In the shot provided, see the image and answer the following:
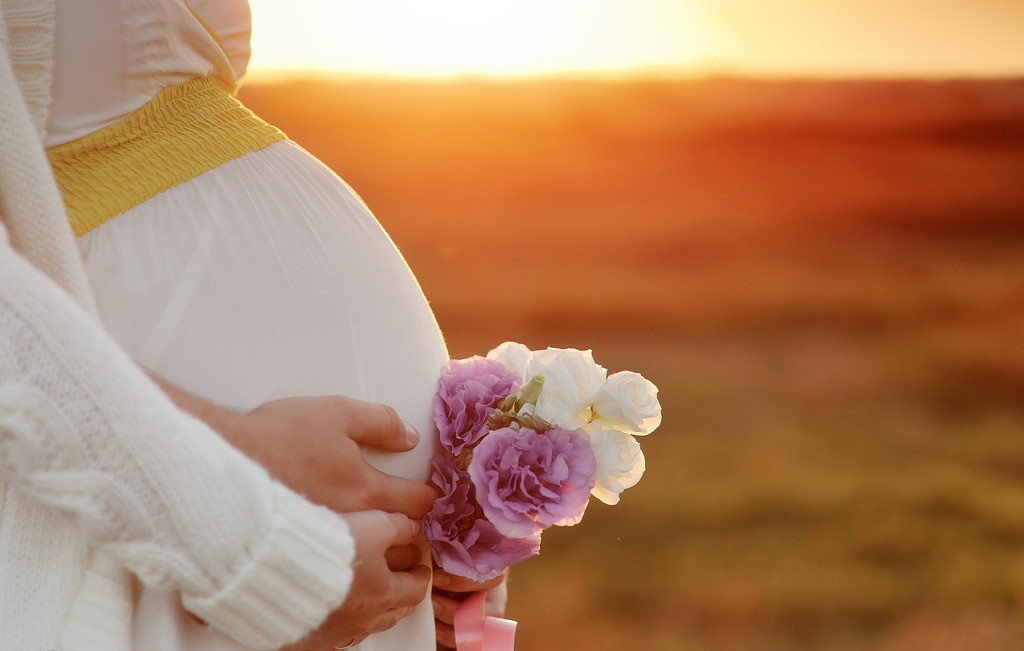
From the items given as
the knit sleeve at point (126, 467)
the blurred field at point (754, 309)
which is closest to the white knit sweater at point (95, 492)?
the knit sleeve at point (126, 467)

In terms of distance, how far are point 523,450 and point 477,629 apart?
1.08ft

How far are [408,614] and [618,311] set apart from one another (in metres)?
8.58

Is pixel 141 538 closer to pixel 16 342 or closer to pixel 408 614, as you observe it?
pixel 16 342

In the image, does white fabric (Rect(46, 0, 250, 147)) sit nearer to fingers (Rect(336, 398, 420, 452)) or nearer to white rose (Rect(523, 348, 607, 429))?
fingers (Rect(336, 398, 420, 452))

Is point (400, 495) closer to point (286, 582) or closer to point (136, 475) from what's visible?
point (286, 582)

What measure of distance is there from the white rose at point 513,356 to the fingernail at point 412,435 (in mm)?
192

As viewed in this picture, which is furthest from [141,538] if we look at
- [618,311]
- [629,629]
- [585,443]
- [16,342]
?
[618,311]

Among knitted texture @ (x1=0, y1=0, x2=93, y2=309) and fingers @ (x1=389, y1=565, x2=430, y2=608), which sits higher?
knitted texture @ (x1=0, y1=0, x2=93, y2=309)

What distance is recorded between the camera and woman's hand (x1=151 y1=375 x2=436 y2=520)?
2.93ft

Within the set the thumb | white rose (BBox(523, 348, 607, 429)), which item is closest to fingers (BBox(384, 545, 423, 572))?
the thumb

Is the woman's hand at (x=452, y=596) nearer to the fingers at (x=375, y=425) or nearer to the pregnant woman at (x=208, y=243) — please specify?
the pregnant woman at (x=208, y=243)

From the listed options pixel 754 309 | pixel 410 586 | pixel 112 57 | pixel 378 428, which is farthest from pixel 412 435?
pixel 754 309

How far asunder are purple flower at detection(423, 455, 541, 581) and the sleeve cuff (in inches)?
11.0

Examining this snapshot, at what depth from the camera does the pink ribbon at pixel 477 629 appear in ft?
4.09
